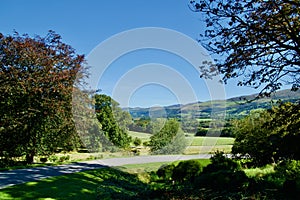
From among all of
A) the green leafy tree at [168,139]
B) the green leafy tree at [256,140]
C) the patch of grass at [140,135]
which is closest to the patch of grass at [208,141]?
the green leafy tree at [168,139]

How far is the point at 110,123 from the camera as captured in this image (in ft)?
92.9

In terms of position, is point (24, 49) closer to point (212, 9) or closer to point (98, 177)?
point (98, 177)

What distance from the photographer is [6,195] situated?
275 inches

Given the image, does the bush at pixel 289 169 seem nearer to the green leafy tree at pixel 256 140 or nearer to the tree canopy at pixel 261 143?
the tree canopy at pixel 261 143

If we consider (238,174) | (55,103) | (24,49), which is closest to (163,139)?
(55,103)

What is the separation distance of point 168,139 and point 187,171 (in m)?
12.1

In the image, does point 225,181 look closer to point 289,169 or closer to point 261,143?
point 289,169

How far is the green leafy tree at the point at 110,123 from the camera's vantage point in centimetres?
2750

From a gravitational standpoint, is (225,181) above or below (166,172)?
above

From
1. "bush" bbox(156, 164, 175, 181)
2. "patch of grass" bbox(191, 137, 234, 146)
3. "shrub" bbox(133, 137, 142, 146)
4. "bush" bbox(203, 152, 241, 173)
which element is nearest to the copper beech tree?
"bush" bbox(156, 164, 175, 181)

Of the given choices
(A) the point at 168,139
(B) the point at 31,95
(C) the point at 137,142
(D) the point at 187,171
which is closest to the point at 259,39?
(D) the point at 187,171

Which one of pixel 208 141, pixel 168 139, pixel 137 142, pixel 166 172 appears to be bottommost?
pixel 166 172

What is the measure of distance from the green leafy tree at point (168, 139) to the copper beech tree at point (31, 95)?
1066 cm

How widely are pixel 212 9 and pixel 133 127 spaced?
23281 millimetres
